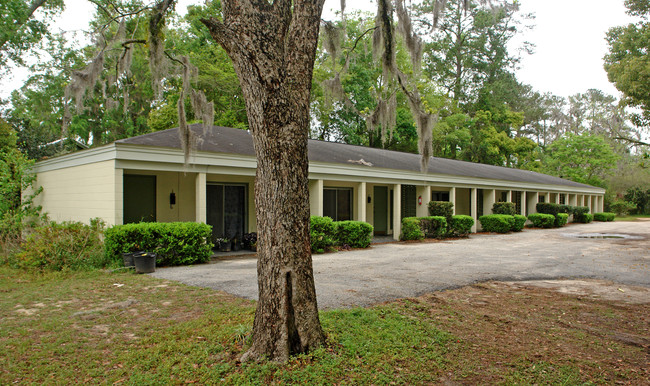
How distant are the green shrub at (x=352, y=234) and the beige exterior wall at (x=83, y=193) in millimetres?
6189

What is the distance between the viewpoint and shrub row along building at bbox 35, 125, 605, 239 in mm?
9344

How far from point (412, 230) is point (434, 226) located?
1.34m

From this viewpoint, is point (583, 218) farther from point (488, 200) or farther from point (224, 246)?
point (224, 246)

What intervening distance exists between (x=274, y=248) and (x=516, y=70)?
1858 inches

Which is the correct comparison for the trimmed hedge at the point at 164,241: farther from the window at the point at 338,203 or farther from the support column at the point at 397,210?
the support column at the point at 397,210

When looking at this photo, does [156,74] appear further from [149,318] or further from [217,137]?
[217,137]

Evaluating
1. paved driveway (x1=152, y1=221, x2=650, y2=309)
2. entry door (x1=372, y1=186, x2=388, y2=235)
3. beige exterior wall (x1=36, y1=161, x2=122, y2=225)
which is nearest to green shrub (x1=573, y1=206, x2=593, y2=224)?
paved driveway (x1=152, y1=221, x2=650, y2=309)

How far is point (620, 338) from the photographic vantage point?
14.0ft

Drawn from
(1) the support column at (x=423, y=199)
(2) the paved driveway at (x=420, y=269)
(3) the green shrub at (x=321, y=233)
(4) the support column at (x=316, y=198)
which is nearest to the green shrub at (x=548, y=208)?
(2) the paved driveway at (x=420, y=269)

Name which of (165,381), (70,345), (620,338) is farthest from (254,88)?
(620,338)

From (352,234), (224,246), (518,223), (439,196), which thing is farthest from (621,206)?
(224,246)

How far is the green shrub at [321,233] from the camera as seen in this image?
11352 mm

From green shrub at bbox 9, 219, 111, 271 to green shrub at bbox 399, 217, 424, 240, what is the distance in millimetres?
10100

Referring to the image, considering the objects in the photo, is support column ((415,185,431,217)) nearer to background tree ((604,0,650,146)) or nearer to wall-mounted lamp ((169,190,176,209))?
background tree ((604,0,650,146))
